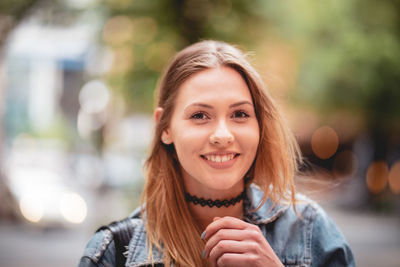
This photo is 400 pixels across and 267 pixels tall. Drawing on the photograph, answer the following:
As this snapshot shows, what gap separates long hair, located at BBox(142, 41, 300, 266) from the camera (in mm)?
1618

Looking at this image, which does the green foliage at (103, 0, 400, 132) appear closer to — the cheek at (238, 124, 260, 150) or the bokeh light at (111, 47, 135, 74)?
the bokeh light at (111, 47, 135, 74)

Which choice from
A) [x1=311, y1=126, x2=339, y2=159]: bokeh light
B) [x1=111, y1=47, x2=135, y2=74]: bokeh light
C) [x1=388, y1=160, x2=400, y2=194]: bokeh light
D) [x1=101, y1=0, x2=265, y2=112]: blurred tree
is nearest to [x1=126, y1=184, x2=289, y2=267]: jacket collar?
[x1=101, y1=0, x2=265, y2=112]: blurred tree

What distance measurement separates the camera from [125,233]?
1671 mm

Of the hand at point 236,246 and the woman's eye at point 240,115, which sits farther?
the woman's eye at point 240,115

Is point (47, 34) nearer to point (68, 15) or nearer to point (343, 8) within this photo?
point (68, 15)

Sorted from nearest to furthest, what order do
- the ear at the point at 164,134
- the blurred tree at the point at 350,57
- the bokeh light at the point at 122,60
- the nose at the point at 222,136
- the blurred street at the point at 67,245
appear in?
the nose at the point at 222,136 < the ear at the point at 164,134 < the bokeh light at the point at 122,60 < the blurred street at the point at 67,245 < the blurred tree at the point at 350,57

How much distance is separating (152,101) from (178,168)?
3.89 meters

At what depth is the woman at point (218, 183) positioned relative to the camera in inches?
60.6

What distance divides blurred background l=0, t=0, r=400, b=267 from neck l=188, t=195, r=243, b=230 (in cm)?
47

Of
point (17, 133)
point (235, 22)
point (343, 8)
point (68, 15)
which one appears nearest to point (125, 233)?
point (235, 22)

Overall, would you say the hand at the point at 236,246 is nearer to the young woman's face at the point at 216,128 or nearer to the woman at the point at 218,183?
the woman at the point at 218,183

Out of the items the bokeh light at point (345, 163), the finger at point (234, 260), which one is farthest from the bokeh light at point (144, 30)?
the bokeh light at point (345, 163)

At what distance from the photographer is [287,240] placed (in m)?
1.67

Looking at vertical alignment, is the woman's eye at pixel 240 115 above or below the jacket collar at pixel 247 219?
above
